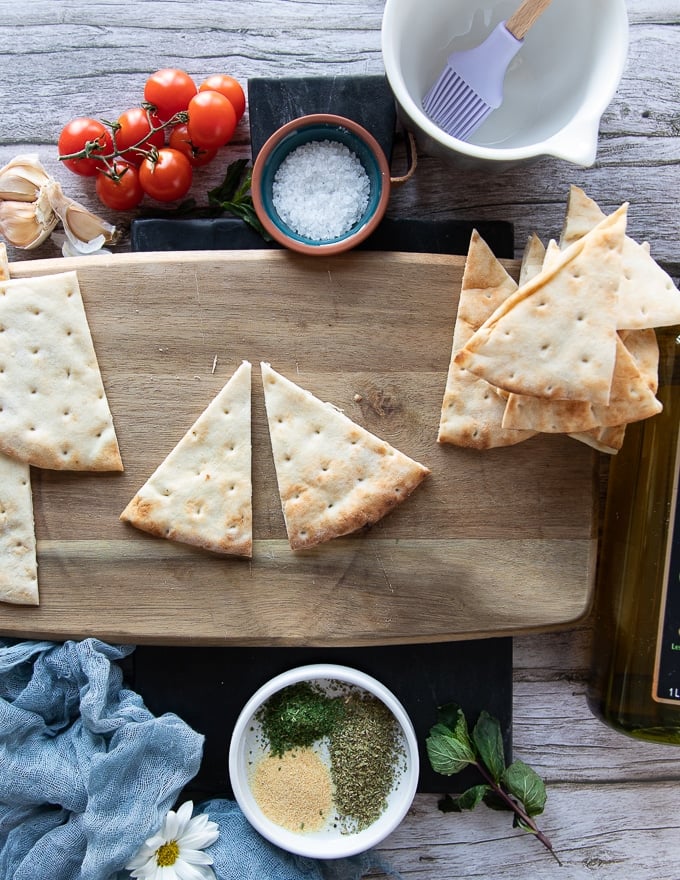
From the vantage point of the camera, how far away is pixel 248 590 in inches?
68.5

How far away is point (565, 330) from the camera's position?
1.56 meters

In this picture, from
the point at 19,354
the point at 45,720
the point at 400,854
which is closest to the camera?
the point at 19,354

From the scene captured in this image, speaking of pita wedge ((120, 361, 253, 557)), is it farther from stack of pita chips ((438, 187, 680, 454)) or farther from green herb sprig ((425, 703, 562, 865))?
green herb sprig ((425, 703, 562, 865))

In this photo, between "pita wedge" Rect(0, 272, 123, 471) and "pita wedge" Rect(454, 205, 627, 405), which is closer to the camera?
"pita wedge" Rect(454, 205, 627, 405)

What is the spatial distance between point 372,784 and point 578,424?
0.97 metres

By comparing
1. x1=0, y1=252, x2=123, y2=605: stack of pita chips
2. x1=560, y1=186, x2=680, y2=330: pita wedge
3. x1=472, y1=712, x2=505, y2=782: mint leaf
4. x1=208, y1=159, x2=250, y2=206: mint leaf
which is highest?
x1=208, y1=159, x2=250, y2=206: mint leaf

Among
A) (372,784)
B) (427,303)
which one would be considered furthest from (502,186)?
(372,784)

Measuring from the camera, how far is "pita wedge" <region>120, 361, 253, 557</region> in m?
1.70

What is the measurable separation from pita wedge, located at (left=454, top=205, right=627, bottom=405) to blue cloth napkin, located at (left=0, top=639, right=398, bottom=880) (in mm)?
1119

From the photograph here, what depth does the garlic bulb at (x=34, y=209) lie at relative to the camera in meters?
1.78

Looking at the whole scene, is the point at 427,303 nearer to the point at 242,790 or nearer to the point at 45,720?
the point at 242,790

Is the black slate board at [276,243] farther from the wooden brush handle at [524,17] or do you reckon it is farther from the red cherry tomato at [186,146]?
the wooden brush handle at [524,17]

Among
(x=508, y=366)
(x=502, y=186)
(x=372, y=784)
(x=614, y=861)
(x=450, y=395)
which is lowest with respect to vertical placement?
(x=614, y=861)

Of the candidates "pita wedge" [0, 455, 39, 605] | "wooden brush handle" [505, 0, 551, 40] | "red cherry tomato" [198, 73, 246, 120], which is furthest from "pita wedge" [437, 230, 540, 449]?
"pita wedge" [0, 455, 39, 605]
